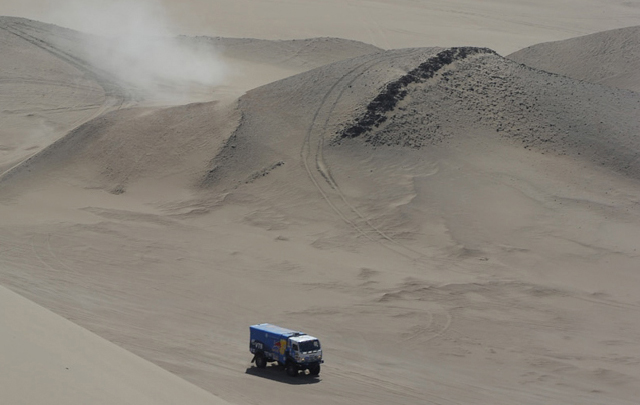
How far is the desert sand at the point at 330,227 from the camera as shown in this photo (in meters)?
15.9

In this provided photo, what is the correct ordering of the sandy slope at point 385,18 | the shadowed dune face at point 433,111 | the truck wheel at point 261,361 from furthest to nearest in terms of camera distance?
the sandy slope at point 385,18
the shadowed dune face at point 433,111
the truck wheel at point 261,361

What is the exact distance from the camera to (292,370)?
1577 cm

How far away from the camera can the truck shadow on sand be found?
616 inches

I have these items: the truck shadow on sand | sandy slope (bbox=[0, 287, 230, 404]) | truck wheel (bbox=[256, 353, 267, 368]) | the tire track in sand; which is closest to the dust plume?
the tire track in sand

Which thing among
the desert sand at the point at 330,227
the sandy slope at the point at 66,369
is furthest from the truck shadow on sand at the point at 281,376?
the sandy slope at the point at 66,369

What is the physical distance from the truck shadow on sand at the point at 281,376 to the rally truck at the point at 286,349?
94 millimetres

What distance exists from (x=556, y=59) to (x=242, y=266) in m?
24.6

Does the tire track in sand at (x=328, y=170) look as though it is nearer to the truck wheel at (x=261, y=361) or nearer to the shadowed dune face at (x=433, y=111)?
the shadowed dune face at (x=433, y=111)

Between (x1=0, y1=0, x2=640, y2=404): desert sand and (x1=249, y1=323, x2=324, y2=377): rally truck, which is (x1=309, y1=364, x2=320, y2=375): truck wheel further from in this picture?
(x1=0, y1=0, x2=640, y2=404): desert sand

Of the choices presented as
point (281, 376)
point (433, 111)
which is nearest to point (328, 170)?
point (433, 111)

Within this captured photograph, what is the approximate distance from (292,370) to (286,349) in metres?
0.42

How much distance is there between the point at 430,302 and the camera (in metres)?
20.2

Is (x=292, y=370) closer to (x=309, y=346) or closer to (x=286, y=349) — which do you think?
(x=286, y=349)

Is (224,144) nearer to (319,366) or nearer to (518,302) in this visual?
(518,302)
